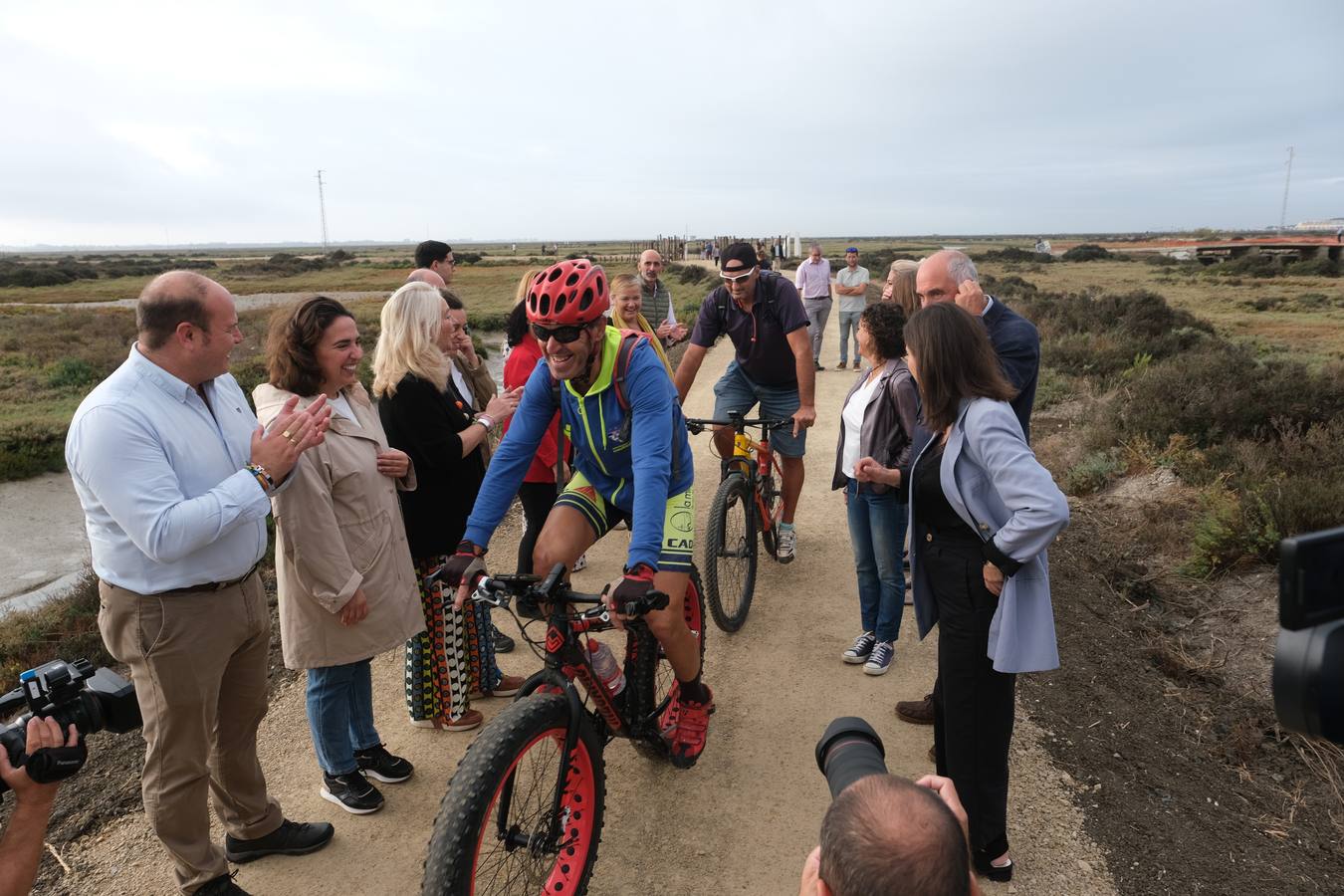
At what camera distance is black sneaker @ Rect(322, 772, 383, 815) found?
3637 mm

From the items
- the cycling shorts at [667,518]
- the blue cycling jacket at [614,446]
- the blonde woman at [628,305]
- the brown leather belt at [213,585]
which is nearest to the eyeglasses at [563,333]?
the blue cycling jacket at [614,446]

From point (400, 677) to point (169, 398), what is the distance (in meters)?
2.60

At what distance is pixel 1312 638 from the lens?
1.22 m

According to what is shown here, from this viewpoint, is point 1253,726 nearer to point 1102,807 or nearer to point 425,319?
point 1102,807

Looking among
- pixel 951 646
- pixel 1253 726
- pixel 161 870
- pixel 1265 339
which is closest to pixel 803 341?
pixel 951 646

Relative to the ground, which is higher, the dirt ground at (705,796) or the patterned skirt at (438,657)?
the patterned skirt at (438,657)

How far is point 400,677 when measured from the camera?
488cm

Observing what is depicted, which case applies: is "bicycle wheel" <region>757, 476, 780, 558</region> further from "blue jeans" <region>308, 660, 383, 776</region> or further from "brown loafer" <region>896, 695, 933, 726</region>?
"blue jeans" <region>308, 660, 383, 776</region>

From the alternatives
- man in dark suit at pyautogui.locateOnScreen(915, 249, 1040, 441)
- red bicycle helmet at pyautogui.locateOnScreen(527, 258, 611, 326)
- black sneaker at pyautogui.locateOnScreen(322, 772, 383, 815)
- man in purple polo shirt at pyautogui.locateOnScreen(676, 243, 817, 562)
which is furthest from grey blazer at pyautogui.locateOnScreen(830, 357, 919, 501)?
black sneaker at pyautogui.locateOnScreen(322, 772, 383, 815)

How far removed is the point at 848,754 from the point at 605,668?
1.83 meters

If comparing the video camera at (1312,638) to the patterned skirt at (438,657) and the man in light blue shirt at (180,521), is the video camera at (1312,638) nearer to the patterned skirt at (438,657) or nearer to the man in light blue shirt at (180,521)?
the man in light blue shirt at (180,521)

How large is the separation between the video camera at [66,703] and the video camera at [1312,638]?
2536 mm

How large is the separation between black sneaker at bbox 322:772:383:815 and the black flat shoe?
2.57 metres

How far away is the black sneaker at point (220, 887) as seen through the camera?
2.98 metres
